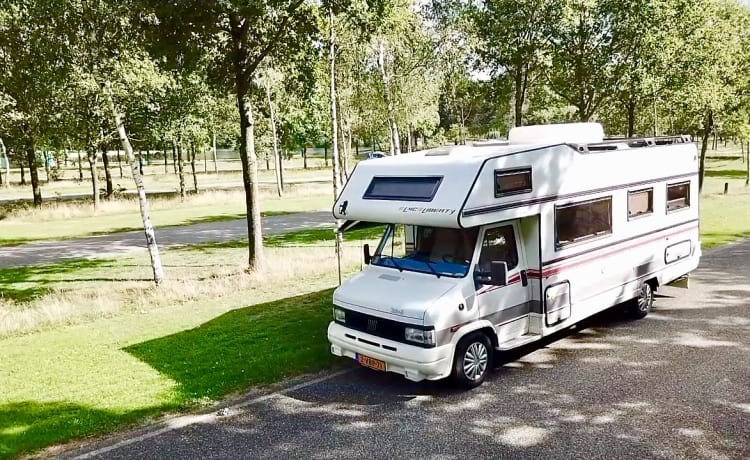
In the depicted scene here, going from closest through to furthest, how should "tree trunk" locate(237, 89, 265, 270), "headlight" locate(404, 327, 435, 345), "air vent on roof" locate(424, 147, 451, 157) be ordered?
"headlight" locate(404, 327, 435, 345) → "air vent on roof" locate(424, 147, 451, 157) → "tree trunk" locate(237, 89, 265, 270)

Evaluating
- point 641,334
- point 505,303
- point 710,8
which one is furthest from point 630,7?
point 505,303

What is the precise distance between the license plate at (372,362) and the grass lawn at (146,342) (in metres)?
1.16

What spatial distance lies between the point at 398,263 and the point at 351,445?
9.40ft

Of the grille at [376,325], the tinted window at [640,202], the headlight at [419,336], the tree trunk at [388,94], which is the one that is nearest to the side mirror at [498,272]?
the headlight at [419,336]

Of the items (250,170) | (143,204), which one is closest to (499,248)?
(250,170)

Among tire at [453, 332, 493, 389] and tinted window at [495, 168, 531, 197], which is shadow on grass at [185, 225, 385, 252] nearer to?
tinted window at [495, 168, 531, 197]

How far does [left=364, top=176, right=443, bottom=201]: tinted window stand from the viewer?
7.90 metres

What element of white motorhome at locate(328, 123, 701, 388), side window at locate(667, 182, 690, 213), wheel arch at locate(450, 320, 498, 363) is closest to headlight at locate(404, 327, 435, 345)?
white motorhome at locate(328, 123, 701, 388)

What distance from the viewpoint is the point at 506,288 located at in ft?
27.2

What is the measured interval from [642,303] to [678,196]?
232 centimetres

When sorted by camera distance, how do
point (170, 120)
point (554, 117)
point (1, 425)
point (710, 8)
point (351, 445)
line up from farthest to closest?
point (554, 117) < point (170, 120) < point (710, 8) < point (1, 425) < point (351, 445)

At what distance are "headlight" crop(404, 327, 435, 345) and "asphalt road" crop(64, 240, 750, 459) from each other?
0.85 m

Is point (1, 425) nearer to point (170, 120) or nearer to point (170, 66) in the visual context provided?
point (170, 66)

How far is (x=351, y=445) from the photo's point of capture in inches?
259
